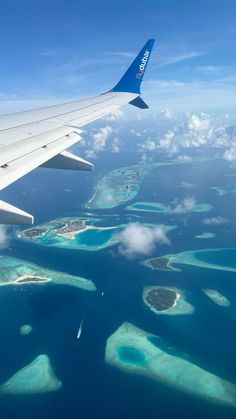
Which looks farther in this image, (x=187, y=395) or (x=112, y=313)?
(x=112, y=313)

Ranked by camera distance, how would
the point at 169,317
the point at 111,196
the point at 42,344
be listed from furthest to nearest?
1. the point at 111,196
2. the point at 169,317
3. the point at 42,344

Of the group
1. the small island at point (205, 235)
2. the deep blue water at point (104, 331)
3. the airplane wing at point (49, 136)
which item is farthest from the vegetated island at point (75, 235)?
the airplane wing at point (49, 136)

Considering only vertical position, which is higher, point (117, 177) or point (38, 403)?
point (117, 177)

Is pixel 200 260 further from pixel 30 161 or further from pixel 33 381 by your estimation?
pixel 30 161

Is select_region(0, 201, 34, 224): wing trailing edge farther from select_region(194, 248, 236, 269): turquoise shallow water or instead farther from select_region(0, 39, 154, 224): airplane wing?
select_region(194, 248, 236, 269): turquoise shallow water

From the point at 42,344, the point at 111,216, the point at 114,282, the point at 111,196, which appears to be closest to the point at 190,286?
the point at 114,282

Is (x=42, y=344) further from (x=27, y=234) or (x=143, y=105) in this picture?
(x=27, y=234)

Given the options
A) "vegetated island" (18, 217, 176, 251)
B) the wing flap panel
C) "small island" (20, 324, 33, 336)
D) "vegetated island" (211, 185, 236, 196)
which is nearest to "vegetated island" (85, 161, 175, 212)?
"vegetated island" (18, 217, 176, 251)
